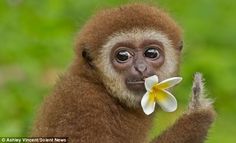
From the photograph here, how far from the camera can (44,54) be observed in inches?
642

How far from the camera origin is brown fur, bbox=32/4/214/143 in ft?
42.2

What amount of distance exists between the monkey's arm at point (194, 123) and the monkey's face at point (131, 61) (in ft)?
1.96

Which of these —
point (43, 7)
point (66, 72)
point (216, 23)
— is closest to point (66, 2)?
point (43, 7)

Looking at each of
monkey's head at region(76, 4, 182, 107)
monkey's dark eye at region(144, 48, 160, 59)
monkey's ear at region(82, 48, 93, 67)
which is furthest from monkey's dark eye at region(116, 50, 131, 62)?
monkey's ear at region(82, 48, 93, 67)

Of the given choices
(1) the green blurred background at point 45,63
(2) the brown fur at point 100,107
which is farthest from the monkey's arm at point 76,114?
(1) the green blurred background at point 45,63

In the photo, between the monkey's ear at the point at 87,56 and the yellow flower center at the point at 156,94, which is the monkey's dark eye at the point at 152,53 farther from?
the monkey's ear at the point at 87,56

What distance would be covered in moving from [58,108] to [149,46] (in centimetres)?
157

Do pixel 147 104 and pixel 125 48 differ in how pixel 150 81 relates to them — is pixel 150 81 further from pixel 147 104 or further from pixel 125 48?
pixel 125 48

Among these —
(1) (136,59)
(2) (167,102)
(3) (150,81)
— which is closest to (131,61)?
(1) (136,59)

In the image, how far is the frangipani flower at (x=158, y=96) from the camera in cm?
1317

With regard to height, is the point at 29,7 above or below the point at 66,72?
above

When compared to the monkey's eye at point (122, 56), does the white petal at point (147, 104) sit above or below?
below

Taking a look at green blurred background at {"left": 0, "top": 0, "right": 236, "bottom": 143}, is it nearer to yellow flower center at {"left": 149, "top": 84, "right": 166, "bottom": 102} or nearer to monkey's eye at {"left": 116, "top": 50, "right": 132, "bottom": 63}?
monkey's eye at {"left": 116, "top": 50, "right": 132, "bottom": 63}

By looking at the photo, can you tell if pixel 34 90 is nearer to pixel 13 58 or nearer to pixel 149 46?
pixel 13 58
